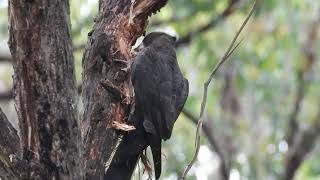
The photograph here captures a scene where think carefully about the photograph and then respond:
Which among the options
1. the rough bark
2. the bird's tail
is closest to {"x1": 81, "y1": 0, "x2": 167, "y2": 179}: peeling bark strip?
the bird's tail

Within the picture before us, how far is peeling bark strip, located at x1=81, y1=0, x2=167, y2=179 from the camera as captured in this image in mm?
3889

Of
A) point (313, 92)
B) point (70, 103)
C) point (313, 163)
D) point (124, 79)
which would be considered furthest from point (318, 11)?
point (70, 103)

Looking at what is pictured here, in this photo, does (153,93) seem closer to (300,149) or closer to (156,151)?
(156,151)

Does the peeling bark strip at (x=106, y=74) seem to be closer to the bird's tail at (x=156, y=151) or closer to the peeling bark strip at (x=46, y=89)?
the bird's tail at (x=156, y=151)

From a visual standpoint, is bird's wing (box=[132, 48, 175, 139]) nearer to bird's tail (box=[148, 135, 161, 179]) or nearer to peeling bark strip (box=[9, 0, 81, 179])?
bird's tail (box=[148, 135, 161, 179])

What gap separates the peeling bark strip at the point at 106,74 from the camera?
389 cm

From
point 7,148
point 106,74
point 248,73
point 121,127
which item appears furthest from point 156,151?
point 248,73

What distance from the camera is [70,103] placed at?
329 cm

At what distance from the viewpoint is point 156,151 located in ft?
12.9

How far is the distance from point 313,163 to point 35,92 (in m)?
7.59

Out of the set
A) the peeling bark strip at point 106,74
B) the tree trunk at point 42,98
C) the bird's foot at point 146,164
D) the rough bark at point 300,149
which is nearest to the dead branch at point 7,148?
the tree trunk at point 42,98

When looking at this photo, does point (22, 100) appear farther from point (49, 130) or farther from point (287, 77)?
point (287, 77)

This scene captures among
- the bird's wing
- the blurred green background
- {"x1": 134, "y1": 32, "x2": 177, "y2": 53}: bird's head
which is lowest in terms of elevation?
the bird's wing

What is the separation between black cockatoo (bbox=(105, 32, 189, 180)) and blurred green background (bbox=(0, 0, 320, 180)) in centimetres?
373
